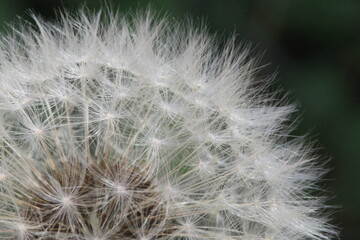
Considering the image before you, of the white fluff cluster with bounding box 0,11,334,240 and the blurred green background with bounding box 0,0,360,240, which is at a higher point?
the blurred green background with bounding box 0,0,360,240

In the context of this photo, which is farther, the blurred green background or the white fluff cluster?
the blurred green background

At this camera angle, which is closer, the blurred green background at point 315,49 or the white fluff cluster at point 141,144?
the white fluff cluster at point 141,144

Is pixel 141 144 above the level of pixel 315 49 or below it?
below

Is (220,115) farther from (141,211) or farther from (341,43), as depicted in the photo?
(341,43)

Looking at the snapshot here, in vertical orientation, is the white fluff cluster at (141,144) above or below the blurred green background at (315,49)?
below

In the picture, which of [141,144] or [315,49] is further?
[315,49]

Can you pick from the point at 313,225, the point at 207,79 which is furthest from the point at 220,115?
the point at 313,225
